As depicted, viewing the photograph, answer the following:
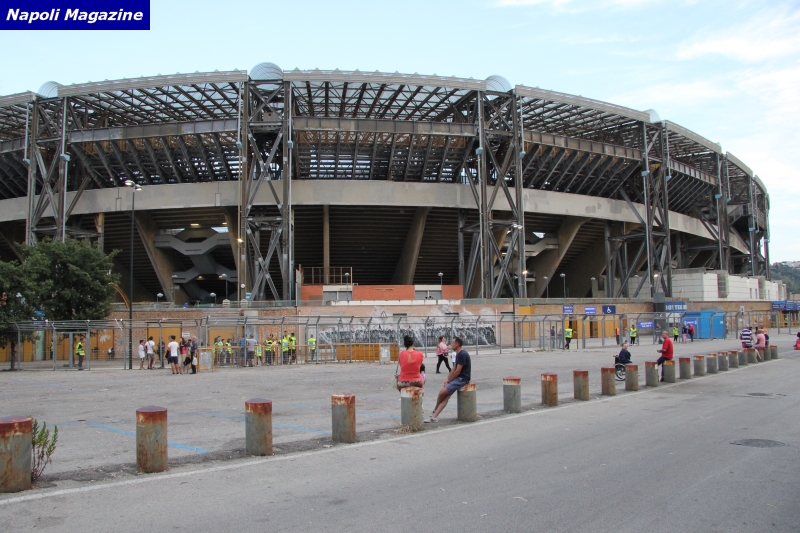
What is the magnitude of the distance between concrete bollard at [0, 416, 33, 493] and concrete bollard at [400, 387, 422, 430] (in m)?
5.17

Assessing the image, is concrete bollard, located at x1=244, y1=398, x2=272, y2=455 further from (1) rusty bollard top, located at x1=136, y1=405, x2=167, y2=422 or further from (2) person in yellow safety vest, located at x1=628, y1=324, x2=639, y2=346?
(2) person in yellow safety vest, located at x1=628, y1=324, x2=639, y2=346

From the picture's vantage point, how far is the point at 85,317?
30.6 m

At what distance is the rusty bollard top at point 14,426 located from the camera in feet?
20.1

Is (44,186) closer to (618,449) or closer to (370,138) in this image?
(370,138)

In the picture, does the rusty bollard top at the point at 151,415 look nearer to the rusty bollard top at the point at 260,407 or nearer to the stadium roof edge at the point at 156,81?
the rusty bollard top at the point at 260,407

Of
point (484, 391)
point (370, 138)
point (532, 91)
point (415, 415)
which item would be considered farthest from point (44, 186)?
point (415, 415)

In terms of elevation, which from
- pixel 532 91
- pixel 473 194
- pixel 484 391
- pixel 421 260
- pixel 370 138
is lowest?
pixel 484 391

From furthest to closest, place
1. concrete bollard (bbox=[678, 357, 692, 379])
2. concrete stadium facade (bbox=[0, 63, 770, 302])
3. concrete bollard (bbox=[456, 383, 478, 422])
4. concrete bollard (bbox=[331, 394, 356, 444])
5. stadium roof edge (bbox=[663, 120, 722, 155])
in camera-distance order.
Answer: stadium roof edge (bbox=[663, 120, 722, 155]), concrete stadium facade (bbox=[0, 63, 770, 302]), concrete bollard (bbox=[678, 357, 692, 379]), concrete bollard (bbox=[456, 383, 478, 422]), concrete bollard (bbox=[331, 394, 356, 444])

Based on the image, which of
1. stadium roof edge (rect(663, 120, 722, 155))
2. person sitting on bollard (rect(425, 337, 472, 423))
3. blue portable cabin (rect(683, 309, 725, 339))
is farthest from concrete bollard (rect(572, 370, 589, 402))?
stadium roof edge (rect(663, 120, 722, 155))

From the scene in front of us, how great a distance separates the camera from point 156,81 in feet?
134

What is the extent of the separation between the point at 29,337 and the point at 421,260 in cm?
3568

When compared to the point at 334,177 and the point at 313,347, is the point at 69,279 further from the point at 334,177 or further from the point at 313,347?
the point at 334,177

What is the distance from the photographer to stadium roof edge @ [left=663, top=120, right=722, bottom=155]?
182 feet

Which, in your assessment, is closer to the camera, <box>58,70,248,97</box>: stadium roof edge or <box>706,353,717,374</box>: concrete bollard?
<box>706,353,717,374</box>: concrete bollard
